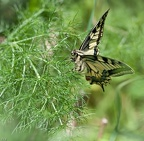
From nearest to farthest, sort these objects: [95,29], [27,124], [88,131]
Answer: [27,124] → [95,29] → [88,131]

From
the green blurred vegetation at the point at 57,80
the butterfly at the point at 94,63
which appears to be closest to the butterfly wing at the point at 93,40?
the butterfly at the point at 94,63

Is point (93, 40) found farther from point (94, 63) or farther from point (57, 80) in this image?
point (57, 80)

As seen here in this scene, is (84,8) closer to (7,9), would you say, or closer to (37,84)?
(7,9)

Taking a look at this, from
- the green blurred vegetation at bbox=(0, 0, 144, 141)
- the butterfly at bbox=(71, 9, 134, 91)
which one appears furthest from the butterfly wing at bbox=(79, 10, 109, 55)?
the green blurred vegetation at bbox=(0, 0, 144, 141)

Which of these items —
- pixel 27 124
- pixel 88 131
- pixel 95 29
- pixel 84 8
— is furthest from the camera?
pixel 84 8

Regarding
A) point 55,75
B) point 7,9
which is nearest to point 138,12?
point 7,9

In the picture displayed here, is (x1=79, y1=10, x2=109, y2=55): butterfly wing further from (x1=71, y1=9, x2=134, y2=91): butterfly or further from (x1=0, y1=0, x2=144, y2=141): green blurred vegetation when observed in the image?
(x1=0, y1=0, x2=144, y2=141): green blurred vegetation
